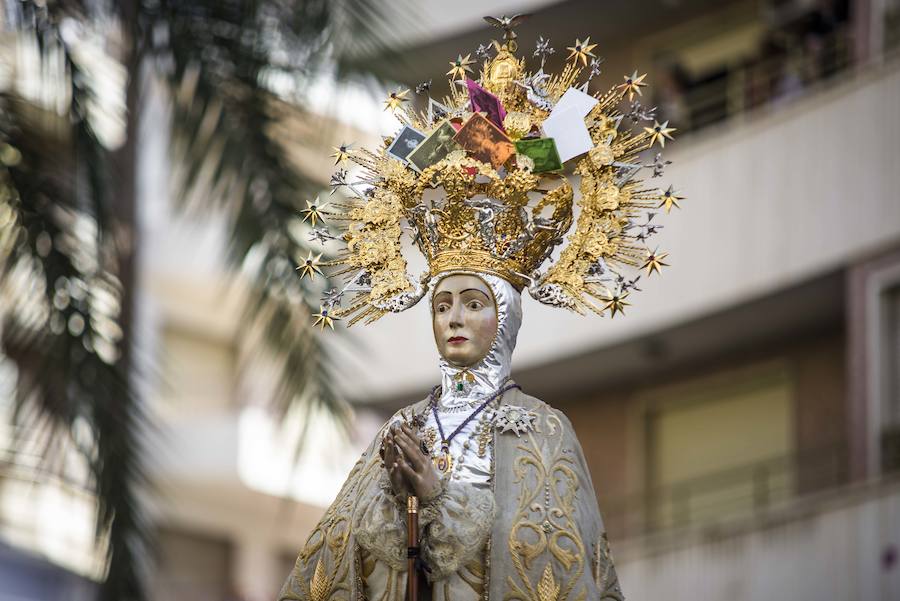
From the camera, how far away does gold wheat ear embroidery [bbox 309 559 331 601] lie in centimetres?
1077

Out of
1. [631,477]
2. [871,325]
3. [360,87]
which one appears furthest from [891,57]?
[360,87]

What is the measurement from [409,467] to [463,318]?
0.86 metres

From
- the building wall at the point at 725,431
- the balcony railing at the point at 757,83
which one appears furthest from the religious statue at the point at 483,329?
the balcony railing at the point at 757,83

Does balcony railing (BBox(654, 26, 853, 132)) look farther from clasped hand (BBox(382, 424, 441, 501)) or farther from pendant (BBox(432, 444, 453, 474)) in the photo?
clasped hand (BBox(382, 424, 441, 501))

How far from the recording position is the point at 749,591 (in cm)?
2117

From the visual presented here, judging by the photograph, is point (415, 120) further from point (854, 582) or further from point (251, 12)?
point (854, 582)

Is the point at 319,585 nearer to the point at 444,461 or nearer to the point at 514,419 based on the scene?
the point at 444,461

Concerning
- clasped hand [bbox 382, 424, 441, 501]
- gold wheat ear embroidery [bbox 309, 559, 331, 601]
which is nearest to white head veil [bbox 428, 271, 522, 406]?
clasped hand [bbox 382, 424, 441, 501]

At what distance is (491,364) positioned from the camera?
36.3 ft

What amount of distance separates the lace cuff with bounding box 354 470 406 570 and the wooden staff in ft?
0.16

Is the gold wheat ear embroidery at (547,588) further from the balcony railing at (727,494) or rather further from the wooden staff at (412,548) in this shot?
the balcony railing at (727,494)

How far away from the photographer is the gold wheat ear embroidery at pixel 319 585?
10.8 m

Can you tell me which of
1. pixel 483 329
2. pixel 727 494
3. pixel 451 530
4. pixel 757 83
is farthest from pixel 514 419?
pixel 757 83

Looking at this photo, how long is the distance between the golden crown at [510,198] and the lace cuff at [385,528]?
1.02m
